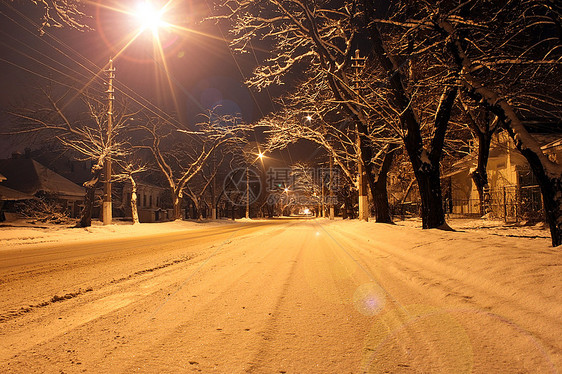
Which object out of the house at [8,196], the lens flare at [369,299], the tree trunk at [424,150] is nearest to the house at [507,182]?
the tree trunk at [424,150]

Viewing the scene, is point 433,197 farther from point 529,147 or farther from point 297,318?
point 297,318

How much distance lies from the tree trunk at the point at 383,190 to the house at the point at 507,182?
4798 millimetres

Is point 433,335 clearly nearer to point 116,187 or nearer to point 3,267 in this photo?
point 3,267

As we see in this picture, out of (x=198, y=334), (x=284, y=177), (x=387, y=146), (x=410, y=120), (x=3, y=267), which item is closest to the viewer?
(x=198, y=334)

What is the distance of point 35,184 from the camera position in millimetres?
29812

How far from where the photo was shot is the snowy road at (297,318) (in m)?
2.25

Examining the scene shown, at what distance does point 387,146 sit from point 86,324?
553 inches

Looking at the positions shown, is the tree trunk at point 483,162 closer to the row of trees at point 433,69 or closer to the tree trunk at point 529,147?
the row of trees at point 433,69

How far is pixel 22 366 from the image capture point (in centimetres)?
217

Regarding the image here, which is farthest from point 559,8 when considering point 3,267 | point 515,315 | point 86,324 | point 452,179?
point 452,179

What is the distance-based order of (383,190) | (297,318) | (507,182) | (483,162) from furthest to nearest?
(507,182), (483,162), (383,190), (297,318)
